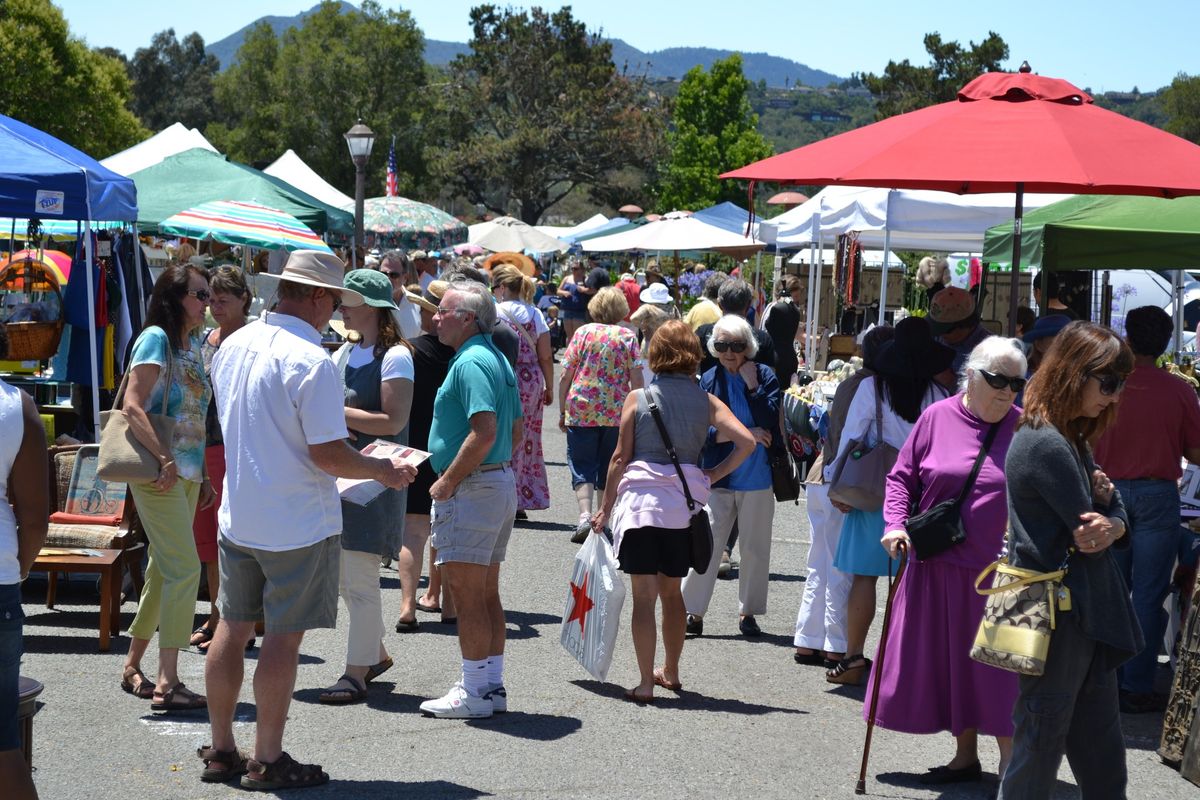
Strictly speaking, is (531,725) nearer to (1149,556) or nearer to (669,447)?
(669,447)

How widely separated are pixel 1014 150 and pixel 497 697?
337cm

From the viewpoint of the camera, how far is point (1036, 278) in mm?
15688

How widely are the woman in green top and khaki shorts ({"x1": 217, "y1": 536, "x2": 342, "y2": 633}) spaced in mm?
1106

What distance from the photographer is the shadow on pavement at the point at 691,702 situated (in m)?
6.20

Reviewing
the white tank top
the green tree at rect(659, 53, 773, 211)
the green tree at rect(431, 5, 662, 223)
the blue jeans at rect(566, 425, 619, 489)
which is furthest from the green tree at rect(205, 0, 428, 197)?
A: the white tank top

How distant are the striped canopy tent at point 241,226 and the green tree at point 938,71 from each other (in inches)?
2122

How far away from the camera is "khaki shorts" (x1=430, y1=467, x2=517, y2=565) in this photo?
18.9 feet

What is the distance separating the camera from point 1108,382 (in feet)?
13.5

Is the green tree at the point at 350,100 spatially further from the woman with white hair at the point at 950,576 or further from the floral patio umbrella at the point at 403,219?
the woman with white hair at the point at 950,576

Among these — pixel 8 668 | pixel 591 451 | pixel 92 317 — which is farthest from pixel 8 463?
pixel 591 451

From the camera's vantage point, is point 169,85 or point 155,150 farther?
point 169,85

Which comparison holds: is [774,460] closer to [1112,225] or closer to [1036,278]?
[1112,225]

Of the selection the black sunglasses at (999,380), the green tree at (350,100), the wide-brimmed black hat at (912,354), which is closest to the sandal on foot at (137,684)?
the wide-brimmed black hat at (912,354)

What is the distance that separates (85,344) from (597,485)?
13.2ft
